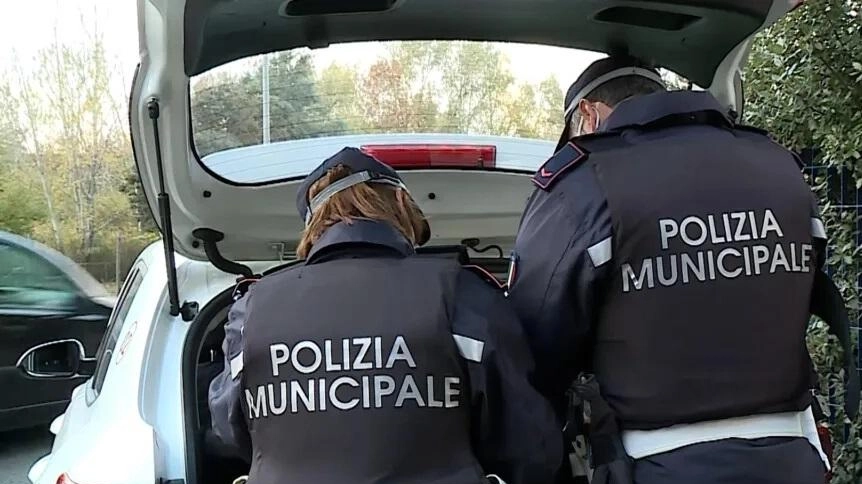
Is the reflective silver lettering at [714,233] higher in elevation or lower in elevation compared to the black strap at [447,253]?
higher

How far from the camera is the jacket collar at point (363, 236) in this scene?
6.68 ft

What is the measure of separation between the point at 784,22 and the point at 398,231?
3.10 m

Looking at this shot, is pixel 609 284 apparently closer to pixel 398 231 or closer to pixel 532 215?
pixel 532 215

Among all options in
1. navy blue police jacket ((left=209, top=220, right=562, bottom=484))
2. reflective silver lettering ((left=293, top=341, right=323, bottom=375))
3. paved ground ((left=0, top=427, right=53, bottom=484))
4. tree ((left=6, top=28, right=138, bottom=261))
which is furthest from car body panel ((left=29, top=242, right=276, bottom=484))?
tree ((left=6, top=28, right=138, bottom=261))

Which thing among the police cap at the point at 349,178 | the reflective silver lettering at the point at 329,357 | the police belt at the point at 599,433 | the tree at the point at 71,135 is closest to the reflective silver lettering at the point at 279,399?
the reflective silver lettering at the point at 329,357

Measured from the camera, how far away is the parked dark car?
7.04 m

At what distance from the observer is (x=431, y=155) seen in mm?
2984

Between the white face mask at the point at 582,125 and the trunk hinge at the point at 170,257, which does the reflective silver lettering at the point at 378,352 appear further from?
the trunk hinge at the point at 170,257

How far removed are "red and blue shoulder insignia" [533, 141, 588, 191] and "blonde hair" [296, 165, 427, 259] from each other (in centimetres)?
30

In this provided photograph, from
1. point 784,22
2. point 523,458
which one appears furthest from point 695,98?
point 784,22

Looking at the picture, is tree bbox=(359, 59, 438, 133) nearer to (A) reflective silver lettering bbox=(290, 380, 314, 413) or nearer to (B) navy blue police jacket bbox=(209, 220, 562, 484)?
(B) navy blue police jacket bbox=(209, 220, 562, 484)

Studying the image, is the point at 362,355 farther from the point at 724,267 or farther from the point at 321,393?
the point at 724,267

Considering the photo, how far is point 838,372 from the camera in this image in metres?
4.45

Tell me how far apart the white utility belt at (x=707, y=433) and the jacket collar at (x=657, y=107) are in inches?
25.8
